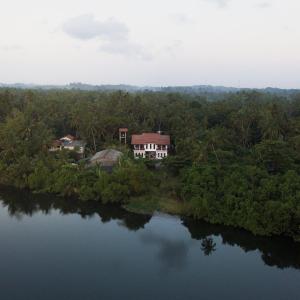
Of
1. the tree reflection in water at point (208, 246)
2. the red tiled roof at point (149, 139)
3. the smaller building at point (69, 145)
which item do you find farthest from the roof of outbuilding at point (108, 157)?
the tree reflection in water at point (208, 246)

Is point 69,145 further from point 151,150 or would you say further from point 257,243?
point 257,243

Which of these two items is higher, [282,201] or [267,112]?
[267,112]

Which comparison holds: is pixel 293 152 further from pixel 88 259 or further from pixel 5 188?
pixel 5 188

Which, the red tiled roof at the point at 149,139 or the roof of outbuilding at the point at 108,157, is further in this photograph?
the red tiled roof at the point at 149,139

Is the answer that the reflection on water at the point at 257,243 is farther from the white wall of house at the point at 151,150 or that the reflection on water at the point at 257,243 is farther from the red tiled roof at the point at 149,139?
the red tiled roof at the point at 149,139

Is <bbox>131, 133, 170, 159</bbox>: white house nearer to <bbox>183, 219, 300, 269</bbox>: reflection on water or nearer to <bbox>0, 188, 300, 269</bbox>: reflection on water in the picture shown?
<bbox>0, 188, 300, 269</bbox>: reflection on water

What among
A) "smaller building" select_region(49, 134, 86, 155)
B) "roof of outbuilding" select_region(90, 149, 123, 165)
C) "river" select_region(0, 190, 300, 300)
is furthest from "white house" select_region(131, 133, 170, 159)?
"river" select_region(0, 190, 300, 300)

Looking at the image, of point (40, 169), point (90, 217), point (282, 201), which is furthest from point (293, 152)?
point (40, 169)

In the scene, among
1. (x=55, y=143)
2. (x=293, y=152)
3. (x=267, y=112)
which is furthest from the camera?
(x=55, y=143)

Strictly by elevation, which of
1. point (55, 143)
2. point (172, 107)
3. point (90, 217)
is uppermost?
point (172, 107)
